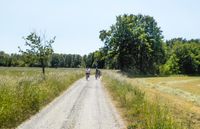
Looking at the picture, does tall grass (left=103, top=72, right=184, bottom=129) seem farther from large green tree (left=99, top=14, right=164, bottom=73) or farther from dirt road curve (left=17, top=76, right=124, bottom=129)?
large green tree (left=99, top=14, right=164, bottom=73)

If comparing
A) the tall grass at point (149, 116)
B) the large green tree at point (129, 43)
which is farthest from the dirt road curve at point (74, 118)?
the large green tree at point (129, 43)

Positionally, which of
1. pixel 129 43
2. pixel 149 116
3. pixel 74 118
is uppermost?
pixel 129 43

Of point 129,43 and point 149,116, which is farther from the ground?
point 129,43

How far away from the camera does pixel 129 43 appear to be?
268 feet

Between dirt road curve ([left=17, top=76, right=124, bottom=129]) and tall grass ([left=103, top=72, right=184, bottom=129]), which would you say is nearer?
tall grass ([left=103, top=72, right=184, bottom=129])

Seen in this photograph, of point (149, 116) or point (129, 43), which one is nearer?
point (149, 116)

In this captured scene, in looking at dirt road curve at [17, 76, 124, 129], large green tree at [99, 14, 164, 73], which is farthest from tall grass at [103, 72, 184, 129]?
large green tree at [99, 14, 164, 73]

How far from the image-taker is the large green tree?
8150cm

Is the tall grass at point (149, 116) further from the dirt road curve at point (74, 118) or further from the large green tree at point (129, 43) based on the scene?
the large green tree at point (129, 43)

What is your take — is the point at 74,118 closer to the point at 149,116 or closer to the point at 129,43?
the point at 149,116

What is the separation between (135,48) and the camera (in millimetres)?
82438

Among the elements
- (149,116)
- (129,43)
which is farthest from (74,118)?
(129,43)

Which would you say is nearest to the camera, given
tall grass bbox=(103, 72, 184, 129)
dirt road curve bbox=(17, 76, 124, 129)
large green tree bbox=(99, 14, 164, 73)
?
tall grass bbox=(103, 72, 184, 129)

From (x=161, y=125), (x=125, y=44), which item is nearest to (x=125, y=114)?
(x=161, y=125)
